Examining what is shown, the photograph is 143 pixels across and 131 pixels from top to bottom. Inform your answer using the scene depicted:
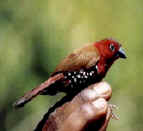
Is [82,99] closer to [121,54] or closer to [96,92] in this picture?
[96,92]

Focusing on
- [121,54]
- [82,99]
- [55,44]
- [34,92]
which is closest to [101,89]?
[82,99]

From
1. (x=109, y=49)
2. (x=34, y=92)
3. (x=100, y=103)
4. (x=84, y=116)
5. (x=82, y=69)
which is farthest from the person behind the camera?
(x=109, y=49)

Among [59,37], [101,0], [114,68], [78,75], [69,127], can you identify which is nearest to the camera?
[69,127]

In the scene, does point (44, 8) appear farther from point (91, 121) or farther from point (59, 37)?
point (91, 121)

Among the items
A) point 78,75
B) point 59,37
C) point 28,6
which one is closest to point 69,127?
point 78,75

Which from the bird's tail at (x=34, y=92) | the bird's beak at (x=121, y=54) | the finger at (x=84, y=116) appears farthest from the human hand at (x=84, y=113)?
the bird's beak at (x=121, y=54)

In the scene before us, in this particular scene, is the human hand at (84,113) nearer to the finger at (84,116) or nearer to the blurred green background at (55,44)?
the finger at (84,116)
